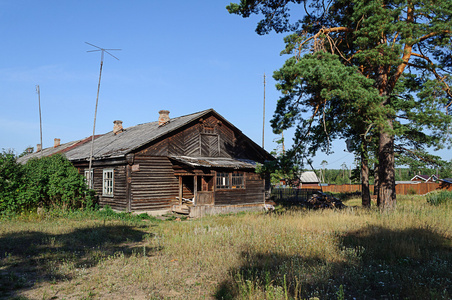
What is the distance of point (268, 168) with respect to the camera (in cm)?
1370

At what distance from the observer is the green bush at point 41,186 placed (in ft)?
47.9

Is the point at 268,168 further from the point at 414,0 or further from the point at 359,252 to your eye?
the point at 414,0

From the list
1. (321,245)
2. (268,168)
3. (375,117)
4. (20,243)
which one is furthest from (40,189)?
(375,117)

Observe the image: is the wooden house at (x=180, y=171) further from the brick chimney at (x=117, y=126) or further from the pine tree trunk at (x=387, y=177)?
the pine tree trunk at (x=387, y=177)

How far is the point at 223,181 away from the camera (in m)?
20.3

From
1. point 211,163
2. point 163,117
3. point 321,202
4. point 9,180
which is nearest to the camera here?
point 9,180

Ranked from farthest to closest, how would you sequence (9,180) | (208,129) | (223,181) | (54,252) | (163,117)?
(163,117), (208,129), (223,181), (9,180), (54,252)

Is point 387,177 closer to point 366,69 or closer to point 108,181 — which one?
point 366,69

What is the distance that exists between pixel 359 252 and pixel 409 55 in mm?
9830

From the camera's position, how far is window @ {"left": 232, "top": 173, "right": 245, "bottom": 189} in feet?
68.6

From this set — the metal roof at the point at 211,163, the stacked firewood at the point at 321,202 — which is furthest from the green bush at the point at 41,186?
the stacked firewood at the point at 321,202

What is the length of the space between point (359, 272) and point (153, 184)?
48.3 ft

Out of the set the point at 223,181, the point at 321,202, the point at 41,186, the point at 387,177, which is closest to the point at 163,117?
the point at 223,181

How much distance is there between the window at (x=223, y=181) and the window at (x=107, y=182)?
21.8 feet
